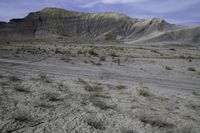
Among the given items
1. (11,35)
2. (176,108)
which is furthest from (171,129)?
(11,35)

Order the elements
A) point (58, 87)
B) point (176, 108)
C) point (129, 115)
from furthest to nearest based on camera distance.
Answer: point (58, 87) → point (176, 108) → point (129, 115)

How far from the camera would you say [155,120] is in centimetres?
728

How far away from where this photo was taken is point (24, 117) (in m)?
6.75

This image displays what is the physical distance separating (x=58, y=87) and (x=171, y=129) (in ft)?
17.8

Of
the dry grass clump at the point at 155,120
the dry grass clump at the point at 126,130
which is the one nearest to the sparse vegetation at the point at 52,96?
the dry grass clump at the point at 155,120

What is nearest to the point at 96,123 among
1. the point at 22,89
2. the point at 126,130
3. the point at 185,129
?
the point at 126,130

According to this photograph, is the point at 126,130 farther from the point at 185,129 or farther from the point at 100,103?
the point at 100,103

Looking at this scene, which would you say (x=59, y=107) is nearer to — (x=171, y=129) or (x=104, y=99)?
(x=104, y=99)

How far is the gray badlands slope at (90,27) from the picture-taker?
146 meters

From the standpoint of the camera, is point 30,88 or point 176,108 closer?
point 176,108

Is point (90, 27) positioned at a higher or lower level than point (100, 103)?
higher

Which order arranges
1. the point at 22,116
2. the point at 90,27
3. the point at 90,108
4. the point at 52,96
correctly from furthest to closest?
the point at 90,27 → the point at 52,96 → the point at 90,108 → the point at 22,116

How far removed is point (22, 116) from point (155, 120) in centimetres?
348

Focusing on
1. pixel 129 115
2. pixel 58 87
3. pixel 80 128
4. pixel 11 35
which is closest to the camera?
pixel 80 128
